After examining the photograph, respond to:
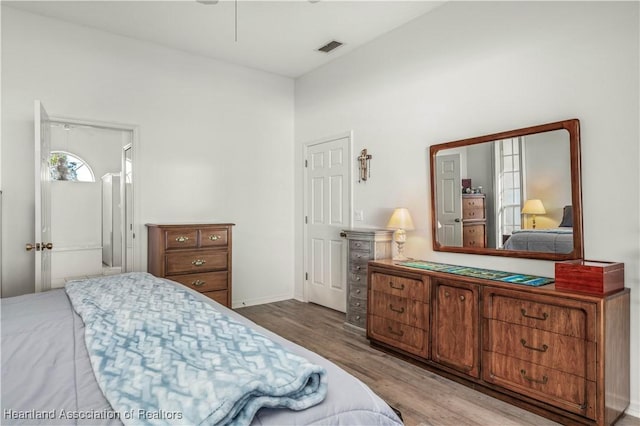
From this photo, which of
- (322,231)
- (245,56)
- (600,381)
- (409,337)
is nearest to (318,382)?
(600,381)

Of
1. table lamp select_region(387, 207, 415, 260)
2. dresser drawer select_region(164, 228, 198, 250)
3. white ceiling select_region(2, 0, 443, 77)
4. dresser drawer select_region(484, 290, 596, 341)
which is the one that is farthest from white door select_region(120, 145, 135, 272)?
dresser drawer select_region(484, 290, 596, 341)

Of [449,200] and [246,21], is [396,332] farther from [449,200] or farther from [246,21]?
[246,21]

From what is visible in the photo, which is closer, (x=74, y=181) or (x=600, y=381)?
(x=600, y=381)

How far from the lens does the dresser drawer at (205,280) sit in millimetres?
3852

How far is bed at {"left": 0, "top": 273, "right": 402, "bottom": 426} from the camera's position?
97 centimetres

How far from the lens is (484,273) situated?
2846 millimetres

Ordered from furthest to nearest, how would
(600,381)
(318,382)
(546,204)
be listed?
(546,204), (600,381), (318,382)

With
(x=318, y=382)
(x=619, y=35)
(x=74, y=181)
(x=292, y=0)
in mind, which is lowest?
(x=318, y=382)

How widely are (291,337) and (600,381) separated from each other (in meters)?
2.42

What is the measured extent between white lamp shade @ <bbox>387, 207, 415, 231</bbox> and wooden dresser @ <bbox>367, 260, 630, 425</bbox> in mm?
526

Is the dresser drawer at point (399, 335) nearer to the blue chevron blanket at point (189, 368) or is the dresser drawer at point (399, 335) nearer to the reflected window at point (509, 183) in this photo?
the reflected window at point (509, 183)

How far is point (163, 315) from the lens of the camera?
163 cm

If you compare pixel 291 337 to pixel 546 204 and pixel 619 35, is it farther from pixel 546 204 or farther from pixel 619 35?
pixel 619 35

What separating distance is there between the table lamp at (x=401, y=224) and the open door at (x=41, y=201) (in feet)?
9.49
